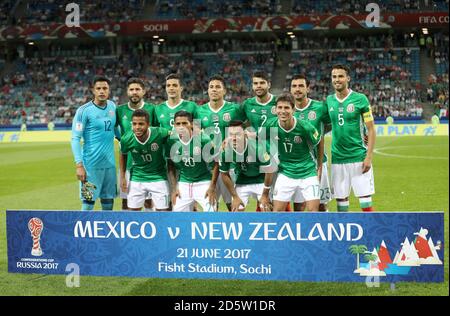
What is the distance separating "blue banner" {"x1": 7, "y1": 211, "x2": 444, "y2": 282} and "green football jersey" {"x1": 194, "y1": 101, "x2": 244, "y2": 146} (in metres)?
1.85

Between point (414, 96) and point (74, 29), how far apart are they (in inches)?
753

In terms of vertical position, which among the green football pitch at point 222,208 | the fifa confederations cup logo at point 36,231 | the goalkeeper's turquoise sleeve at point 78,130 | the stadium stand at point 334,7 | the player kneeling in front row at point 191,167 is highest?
the stadium stand at point 334,7

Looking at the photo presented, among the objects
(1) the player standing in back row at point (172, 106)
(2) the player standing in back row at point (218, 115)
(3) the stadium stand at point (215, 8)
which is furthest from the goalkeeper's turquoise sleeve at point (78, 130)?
(3) the stadium stand at point (215, 8)

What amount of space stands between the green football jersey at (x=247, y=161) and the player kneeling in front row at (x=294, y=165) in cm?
18

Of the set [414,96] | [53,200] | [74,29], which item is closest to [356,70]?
[414,96]

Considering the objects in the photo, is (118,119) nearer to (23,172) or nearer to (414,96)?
(23,172)

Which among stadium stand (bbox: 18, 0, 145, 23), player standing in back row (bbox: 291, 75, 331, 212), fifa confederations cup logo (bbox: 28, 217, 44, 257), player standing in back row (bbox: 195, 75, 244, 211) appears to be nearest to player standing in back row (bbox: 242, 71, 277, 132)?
player standing in back row (bbox: 195, 75, 244, 211)

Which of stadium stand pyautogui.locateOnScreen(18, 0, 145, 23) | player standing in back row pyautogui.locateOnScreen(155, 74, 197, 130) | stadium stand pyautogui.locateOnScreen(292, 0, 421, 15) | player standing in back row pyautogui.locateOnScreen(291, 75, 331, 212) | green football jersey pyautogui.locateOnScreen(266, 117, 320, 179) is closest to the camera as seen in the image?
green football jersey pyautogui.locateOnScreen(266, 117, 320, 179)

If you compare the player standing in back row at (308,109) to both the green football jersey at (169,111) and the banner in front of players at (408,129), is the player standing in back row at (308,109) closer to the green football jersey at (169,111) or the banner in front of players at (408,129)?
the green football jersey at (169,111)

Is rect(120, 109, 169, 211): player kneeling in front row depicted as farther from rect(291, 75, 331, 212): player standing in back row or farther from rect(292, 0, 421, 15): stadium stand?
rect(292, 0, 421, 15): stadium stand

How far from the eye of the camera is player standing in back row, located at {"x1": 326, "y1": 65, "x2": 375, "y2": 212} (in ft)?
23.0

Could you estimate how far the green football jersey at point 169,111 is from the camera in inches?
279

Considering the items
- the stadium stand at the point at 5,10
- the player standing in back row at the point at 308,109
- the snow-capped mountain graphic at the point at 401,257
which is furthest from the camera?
the stadium stand at the point at 5,10

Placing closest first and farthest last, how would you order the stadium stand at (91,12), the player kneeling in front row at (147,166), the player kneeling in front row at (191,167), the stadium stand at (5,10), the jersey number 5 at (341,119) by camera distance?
the player kneeling in front row at (191,167)
the player kneeling in front row at (147,166)
the jersey number 5 at (341,119)
the stadium stand at (5,10)
the stadium stand at (91,12)
